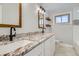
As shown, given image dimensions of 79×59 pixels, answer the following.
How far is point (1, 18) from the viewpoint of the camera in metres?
1.60

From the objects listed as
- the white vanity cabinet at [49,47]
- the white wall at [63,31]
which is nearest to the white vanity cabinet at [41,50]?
the white vanity cabinet at [49,47]

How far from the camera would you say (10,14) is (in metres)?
1.85

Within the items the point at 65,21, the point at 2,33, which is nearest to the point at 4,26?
the point at 2,33

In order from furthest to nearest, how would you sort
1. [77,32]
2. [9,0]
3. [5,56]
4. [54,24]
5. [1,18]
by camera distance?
[54,24]
[77,32]
[9,0]
[1,18]
[5,56]

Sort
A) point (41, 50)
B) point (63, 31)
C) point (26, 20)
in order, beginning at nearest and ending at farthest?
point (41, 50) → point (26, 20) → point (63, 31)

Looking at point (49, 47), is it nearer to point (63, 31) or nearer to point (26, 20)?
point (26, 20)

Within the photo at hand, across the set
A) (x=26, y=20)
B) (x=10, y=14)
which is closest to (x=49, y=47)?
(x=26, y=20)

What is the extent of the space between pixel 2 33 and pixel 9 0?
0.58 m

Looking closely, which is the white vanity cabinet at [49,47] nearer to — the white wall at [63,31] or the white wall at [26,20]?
the white wall at [26,20]

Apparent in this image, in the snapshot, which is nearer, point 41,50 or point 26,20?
point 41,50

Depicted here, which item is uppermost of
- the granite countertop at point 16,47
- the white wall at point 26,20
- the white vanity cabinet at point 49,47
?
the white wall at point 26,20

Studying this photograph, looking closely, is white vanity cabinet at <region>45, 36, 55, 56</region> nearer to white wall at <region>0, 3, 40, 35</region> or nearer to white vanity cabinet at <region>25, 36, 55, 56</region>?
white vanity cabinet at <region>25, 36, 55, 56</region>

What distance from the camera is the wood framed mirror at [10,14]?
1.63m

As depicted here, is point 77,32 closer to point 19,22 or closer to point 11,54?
point 19,22
